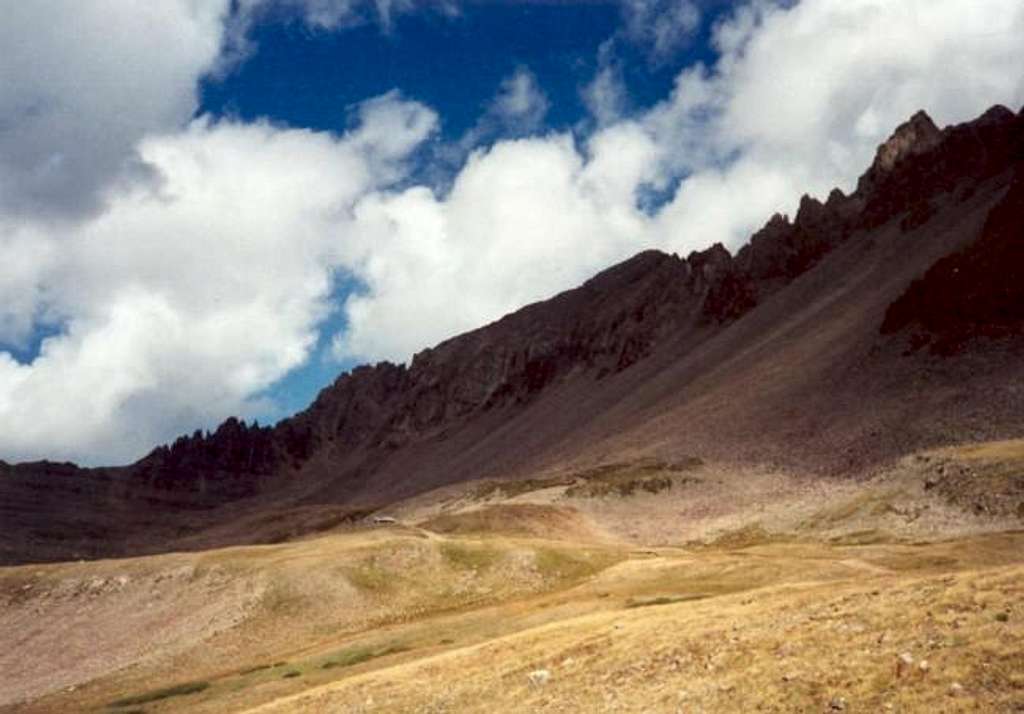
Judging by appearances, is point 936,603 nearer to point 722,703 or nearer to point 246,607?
point 722,703

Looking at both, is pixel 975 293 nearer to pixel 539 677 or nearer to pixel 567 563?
pixel 567 563

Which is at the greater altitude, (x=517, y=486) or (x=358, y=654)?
(x=517, y=486)

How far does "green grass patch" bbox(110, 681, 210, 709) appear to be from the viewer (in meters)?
45.7

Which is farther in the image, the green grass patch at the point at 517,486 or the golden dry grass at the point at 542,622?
the green grass patch at the point at 517,486

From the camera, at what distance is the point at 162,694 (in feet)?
153

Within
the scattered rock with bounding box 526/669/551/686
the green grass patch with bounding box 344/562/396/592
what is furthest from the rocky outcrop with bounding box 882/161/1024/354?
the scattered rock with bounding box 526/669/551/686

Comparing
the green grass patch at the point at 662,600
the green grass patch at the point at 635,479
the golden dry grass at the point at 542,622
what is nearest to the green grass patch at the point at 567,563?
the golden dry grass at the point at 542,622

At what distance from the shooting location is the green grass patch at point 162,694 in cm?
4574

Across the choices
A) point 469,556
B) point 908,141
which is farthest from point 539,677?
point 908,141

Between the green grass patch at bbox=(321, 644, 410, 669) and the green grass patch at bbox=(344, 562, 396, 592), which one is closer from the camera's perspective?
the green grass patch at bbox=(321, 644, 410, 669)

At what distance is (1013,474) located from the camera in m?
69.7

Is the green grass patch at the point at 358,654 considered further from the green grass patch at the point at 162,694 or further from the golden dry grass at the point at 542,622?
the green grass patch at the point at 162,694

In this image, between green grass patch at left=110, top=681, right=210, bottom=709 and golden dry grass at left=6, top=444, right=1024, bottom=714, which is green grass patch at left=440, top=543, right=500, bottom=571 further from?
green grass patch at left=110, top=681, right=210, bottom=709

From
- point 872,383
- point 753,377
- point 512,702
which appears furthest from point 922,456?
point 512,702
